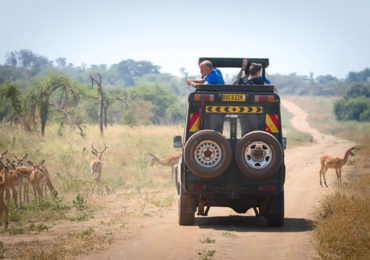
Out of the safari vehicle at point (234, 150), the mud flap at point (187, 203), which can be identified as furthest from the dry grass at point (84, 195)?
the safari vehicle at point (234, 150)

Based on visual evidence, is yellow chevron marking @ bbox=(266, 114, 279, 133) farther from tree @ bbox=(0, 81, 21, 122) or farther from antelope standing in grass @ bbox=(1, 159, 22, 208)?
tree @ bbox=(0, 81, 21, 122)

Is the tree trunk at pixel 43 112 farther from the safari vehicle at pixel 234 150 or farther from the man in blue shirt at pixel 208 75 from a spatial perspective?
the safari vehicle at pixel 234 150

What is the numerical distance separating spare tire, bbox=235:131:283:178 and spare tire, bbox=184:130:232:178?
0.61 feet

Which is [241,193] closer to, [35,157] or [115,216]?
[115,216]

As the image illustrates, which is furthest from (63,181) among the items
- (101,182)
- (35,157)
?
(35,157)

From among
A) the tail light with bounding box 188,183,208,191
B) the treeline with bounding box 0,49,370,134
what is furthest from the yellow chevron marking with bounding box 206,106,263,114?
the treeline with bounding box 0,49,370,134

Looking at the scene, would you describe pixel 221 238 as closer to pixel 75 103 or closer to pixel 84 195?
pixel 84 195

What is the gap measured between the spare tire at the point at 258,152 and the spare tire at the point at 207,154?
0.61 feet

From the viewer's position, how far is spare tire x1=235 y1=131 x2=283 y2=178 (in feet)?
26.9

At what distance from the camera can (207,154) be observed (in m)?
8.29

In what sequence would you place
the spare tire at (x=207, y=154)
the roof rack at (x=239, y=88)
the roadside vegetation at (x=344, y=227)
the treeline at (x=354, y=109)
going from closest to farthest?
the roadside vegetation at (x=344, y=227) → the spare tire at (x=207, y=154) → the roof rack at (x=239, y=88) → the treeline at (x=354, y=109)

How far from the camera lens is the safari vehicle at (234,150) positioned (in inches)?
323

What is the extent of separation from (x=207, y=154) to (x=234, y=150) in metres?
0.43

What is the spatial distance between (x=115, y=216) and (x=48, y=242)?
2.81 metres
